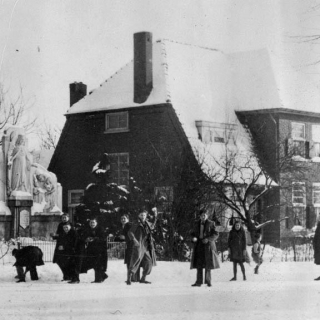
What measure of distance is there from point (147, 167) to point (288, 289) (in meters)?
19.1

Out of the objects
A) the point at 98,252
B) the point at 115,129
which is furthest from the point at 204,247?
the point at 115,129

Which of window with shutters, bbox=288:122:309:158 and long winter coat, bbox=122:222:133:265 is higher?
window with shutters, bbox=288:122:309:158

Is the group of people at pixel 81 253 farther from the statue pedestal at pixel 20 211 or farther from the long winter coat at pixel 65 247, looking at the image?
the statue pedestal at pixel 20 211

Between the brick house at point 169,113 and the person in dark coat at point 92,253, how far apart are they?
16.0 meters

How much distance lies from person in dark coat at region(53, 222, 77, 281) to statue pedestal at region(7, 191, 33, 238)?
10081 millimetres

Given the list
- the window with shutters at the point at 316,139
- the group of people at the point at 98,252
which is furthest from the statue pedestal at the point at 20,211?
the window with shutters at the point at 316,139

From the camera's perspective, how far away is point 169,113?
128 feet

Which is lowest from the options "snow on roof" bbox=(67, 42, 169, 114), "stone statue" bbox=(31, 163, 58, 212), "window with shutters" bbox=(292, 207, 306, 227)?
"window with shutters" bbox=(292, 207, 306, 227)

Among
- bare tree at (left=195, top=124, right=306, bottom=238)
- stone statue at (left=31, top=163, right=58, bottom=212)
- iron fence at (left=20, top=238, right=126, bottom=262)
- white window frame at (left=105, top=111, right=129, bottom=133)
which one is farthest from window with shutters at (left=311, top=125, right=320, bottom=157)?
iron fence at (left=20, top=238, right=126, bottom=262)

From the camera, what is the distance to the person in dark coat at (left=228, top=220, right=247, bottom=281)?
2130cm

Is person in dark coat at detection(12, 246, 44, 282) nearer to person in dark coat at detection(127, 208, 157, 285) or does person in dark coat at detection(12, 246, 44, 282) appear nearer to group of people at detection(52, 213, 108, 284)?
group of people at detection(52, 213, 108, 284)

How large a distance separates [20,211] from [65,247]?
10.7 m

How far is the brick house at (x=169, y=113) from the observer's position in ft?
129

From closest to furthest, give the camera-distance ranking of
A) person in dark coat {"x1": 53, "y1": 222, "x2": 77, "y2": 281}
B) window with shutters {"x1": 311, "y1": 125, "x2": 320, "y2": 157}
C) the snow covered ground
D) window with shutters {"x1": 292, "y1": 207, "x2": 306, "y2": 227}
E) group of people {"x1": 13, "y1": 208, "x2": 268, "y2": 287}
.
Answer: the snow covered ground
group of people {"x1": 13, "y1": 208, "x2": 268, "y2": 287}
person in dark coat {"x1": 53, "y1": 222, "x2": 77, "y2": 281}
window with shutters {"x1": 292, "y1": 207, "x2": 306, "y2": 227}
window with shutters {"x1": 311, "y1": 125, "x2": 320, "y2": 157}
